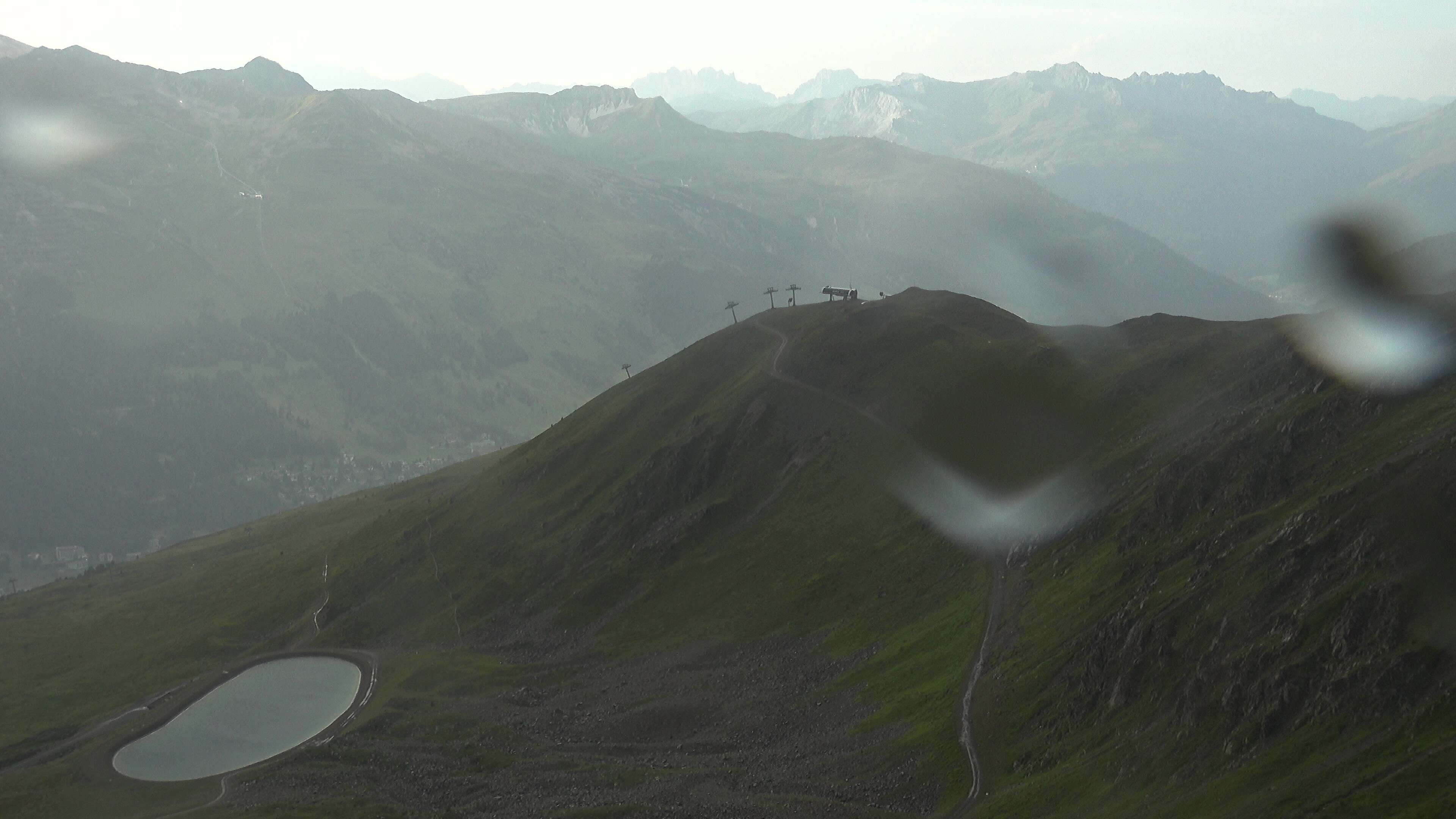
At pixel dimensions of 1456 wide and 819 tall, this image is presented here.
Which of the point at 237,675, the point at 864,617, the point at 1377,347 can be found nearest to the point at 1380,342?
the point at 1377,347

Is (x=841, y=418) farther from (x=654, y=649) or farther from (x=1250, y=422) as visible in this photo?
(x=1250, y=422)

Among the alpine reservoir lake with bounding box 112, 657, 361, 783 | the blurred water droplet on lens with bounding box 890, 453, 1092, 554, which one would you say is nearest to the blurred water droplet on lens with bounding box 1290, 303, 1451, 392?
the blurred water droplet on lens with bounding box 890, 453, 1092, 554

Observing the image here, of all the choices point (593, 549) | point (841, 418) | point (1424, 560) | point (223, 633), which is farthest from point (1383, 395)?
point (223, 633)

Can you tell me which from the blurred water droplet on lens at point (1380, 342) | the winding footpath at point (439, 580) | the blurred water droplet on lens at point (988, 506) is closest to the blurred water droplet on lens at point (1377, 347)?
the blurred water droplet on lens at point (1380, 342)

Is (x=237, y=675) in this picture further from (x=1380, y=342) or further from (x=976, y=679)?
(x=1380, y=342)

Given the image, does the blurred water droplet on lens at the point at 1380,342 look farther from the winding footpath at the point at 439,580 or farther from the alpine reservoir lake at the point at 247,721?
the alpine reservoir lake at the point at 247,721

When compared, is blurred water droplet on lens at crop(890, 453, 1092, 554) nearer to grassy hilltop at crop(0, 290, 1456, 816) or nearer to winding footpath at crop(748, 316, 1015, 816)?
grassy hilltop at crop(0, 290, 1456, 816)
